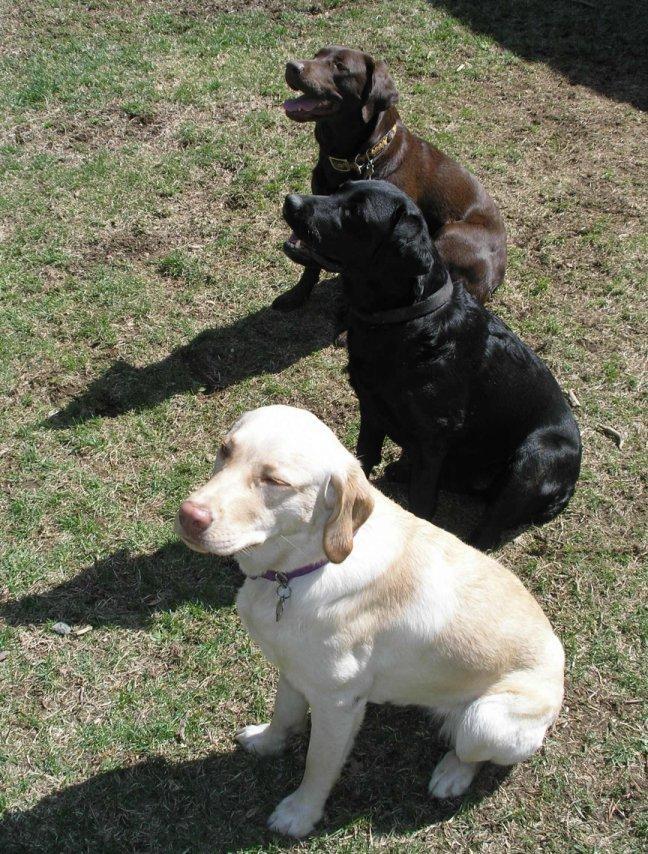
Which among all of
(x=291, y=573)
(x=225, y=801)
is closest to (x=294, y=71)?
(x=291, y=573)

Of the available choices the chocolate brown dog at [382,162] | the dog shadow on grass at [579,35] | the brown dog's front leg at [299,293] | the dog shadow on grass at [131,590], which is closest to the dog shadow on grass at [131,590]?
the dog shadow on grass at [131,590]

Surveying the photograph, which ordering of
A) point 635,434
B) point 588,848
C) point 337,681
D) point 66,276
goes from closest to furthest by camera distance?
1. point 337,681
2. point 588,848
3. point 635,434
4. point 66,276

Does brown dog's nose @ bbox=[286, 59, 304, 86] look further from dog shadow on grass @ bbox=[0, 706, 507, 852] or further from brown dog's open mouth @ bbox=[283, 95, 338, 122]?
dog shadow on grass @ bbox=[0, 706, 507, 852]

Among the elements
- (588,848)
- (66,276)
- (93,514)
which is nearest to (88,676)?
(93,514)

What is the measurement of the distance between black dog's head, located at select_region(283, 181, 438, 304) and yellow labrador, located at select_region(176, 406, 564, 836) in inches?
47.4

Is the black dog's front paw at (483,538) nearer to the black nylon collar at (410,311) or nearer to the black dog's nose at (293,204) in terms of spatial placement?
the black nylon collar at (410,311)

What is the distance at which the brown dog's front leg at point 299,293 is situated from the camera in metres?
5.02

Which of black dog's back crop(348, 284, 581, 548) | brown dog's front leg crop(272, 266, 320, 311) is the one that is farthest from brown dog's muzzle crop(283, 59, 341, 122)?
black dog's back crop(348, 284, 581, 548)

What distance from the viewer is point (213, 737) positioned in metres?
3.09

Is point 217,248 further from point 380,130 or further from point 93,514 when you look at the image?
point 93,514

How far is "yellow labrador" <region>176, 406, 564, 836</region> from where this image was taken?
2176mm

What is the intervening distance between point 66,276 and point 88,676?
119 inches

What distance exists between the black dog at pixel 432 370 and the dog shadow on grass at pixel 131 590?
3.27 feet

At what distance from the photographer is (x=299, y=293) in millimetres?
5051
